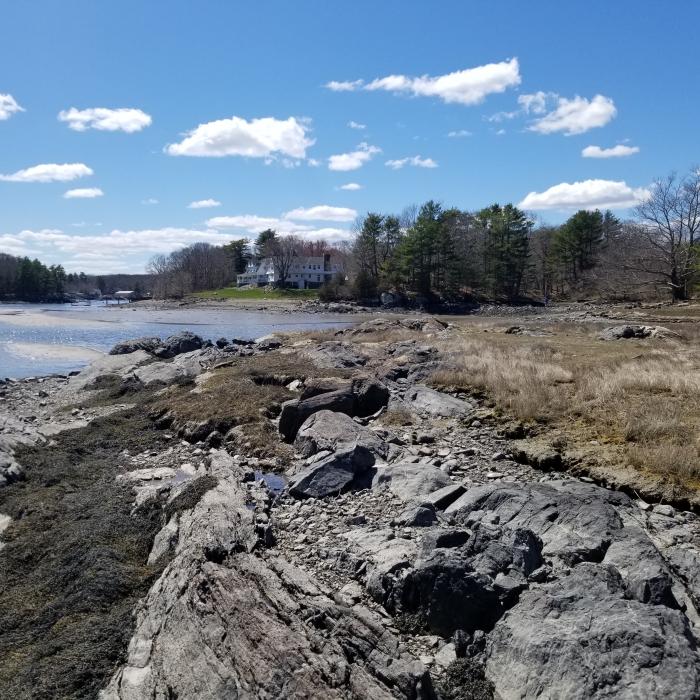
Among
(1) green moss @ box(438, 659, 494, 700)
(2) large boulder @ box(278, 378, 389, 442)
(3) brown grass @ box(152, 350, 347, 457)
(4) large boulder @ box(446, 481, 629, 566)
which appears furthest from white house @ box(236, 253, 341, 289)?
(1) green moss @ box(438, 659, 494, 700)

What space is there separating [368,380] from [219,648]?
11.1 m

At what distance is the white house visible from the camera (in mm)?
123500

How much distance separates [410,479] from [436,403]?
590 cm

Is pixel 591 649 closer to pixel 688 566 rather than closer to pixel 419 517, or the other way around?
pixel 688 566

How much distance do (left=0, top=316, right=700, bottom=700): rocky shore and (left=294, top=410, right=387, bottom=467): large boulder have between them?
0.06m

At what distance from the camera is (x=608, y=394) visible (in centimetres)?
1332

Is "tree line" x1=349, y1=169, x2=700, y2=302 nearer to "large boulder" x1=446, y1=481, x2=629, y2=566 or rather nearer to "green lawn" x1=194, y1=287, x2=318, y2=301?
"green lawn" x1=194, y1=287, x2=318, y2=301

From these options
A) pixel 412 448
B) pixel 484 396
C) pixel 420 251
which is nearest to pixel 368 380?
pixel 484 396

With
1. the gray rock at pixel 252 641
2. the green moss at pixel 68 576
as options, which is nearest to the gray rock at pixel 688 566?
the gray rock at pixel 252 641

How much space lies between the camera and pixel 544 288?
94562mm

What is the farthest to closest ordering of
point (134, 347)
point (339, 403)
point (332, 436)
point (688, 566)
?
1. point (134, 347)
2. point (339, 403)
3. point (332, 436)
4. point (688, 566)

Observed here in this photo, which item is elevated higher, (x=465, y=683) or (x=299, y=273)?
(x=299, y=273)

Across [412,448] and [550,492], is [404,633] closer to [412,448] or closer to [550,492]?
[550,492]

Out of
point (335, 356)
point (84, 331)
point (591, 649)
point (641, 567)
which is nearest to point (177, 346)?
point (335, 356)
